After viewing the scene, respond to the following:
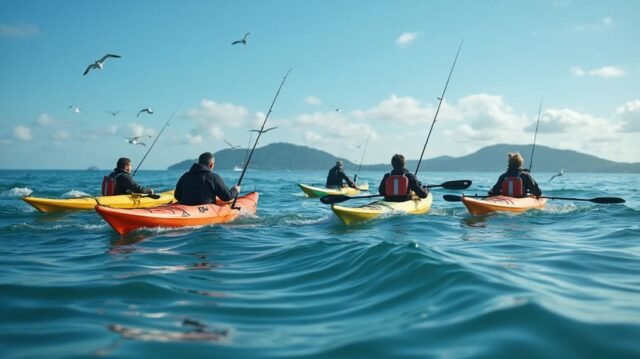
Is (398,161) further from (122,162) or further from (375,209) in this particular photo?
(122,162)

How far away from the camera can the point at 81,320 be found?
3973mm

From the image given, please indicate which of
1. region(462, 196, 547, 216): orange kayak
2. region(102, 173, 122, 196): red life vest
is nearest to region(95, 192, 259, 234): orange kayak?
region(102, 173, 122, 196): red life vest

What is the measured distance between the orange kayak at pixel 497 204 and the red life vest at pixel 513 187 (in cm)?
23

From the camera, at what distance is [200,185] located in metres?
10.6

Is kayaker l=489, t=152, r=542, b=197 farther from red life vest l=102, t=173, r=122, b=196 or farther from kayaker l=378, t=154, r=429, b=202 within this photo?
red life vest l=102, t=173, r=122, b=196

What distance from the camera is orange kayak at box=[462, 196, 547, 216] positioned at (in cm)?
1216

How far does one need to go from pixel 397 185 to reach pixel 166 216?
5.64 meters

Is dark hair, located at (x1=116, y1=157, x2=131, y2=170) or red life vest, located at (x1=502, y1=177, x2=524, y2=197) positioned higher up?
red life vest, located at (x1=502, y1=177, x2=524, y2=197)

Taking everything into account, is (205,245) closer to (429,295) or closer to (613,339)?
(429,295)

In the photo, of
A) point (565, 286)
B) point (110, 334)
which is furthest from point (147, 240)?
point (565, 286)

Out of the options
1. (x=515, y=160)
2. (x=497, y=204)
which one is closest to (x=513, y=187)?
(x=515, y=160)

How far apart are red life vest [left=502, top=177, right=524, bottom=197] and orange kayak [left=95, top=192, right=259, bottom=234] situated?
7725 millimetres

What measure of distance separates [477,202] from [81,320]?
33.3 ft

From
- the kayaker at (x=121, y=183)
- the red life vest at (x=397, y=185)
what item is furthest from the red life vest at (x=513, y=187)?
the kayaker at (x=121, y=183)
